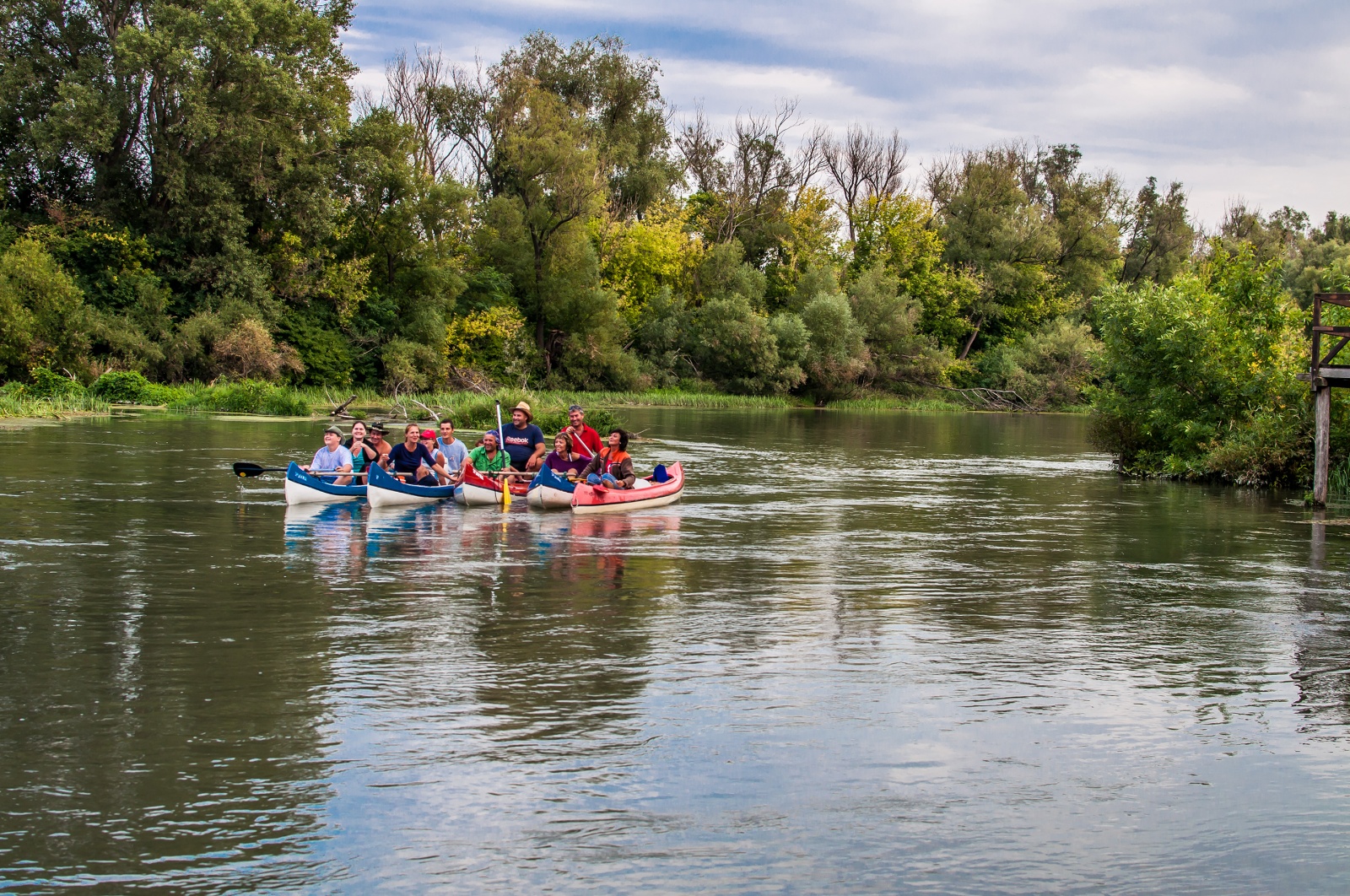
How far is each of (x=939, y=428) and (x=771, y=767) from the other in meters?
41.8

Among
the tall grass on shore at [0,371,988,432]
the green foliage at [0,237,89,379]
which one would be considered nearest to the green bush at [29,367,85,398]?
the tall grass on shore at [0,371,988,432]

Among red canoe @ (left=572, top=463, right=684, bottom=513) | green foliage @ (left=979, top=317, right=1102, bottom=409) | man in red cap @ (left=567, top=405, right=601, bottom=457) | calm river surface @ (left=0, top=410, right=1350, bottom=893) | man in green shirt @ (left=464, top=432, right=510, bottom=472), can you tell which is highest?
green foliage @ (left=979, top=317, right=1102, bottom=409)

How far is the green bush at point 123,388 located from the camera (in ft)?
129

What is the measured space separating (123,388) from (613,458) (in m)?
27.6

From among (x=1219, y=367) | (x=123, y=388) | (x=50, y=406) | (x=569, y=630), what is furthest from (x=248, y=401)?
(x=569, y=630)

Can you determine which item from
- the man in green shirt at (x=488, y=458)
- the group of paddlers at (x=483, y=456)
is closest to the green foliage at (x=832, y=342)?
the group of paddlers at (x=483, y=456)

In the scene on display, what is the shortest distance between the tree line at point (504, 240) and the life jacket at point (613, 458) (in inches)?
484

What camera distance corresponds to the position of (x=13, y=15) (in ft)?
143

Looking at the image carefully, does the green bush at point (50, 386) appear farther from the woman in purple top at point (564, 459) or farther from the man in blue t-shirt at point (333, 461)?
the woman in purple top at point (564, 459)

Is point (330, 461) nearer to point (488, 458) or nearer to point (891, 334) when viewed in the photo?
point (488, 458)

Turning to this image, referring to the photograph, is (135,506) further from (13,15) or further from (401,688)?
(13,15)

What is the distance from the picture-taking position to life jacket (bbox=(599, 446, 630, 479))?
60.3 ft

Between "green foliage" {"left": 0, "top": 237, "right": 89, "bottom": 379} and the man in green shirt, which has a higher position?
"green foliage" {"left": 0, "top": 237, "right": 89, "bottom": 379}

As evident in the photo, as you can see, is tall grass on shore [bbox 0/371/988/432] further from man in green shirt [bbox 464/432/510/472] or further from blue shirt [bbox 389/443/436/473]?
blue shirt [bbox 389/443/436/473]
